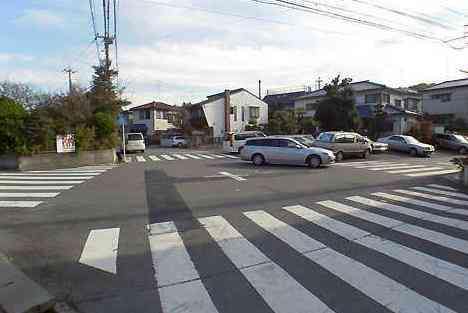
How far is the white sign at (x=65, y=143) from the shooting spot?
19.4 metres

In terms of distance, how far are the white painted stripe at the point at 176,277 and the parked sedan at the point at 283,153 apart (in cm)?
1283

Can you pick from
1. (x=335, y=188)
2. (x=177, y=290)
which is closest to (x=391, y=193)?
(x=335, y=188)

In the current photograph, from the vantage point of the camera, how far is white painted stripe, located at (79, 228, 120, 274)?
566cm

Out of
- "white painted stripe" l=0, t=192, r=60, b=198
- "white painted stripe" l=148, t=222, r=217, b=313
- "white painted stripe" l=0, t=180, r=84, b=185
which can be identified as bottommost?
"white painted stripe" l=148, t=222, r=217, b=313

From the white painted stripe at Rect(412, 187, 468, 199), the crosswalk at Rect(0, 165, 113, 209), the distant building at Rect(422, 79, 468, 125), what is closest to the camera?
the crosswalk at Rect(0, 165, 113, 209)

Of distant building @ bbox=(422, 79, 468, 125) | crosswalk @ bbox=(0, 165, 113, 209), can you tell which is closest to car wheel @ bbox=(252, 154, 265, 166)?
crosswalk @ bbox=(0, 165, 113, 209)

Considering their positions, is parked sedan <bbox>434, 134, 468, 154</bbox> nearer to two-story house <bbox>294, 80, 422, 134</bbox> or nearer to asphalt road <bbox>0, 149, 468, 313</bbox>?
two-story house <bbox>294, 80, 422, 134</bbox>

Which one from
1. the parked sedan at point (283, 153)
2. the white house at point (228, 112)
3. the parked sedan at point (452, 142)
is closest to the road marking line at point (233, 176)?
the parked sedan at point (283, 153)

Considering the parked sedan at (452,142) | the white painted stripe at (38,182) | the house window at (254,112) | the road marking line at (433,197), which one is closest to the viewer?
the road marking line at (433,197)

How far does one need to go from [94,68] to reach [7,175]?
59.2 feet

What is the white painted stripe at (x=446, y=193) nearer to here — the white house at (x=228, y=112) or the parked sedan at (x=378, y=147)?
the parked sedan at (x=378, y=147)

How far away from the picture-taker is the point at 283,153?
19.6 meters

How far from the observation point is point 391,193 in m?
11.8

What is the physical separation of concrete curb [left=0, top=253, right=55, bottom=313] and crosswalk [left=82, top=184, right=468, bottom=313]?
100cm
